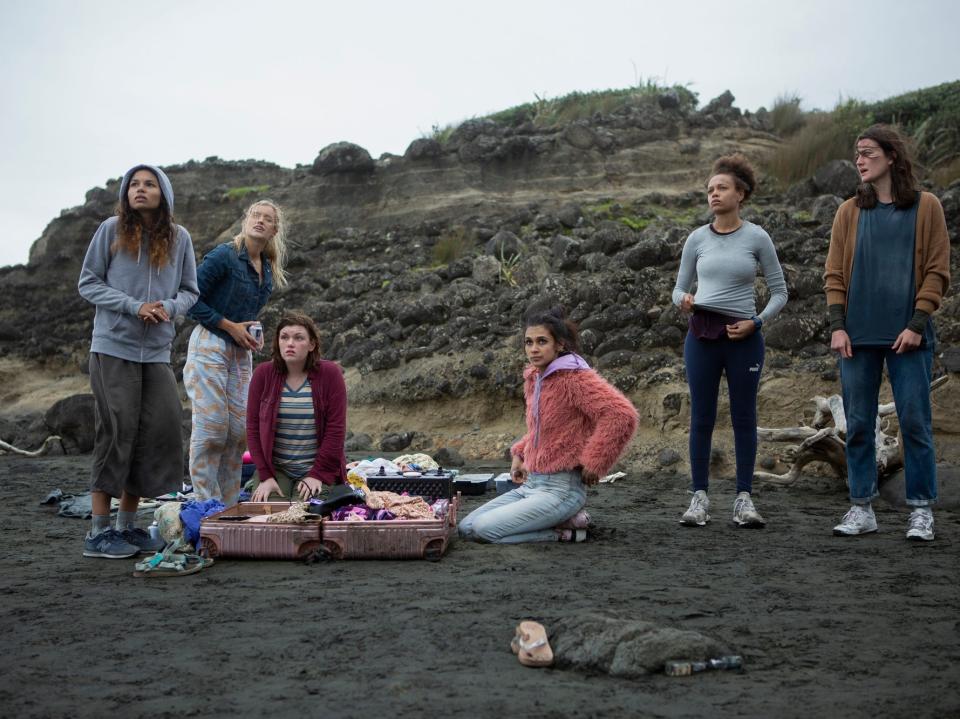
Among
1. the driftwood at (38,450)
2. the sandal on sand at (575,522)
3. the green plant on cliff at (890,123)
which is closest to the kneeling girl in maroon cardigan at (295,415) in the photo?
the sandal on sand at (575,522)

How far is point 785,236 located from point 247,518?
9.00m

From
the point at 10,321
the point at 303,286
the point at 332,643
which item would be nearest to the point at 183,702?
the point at 332,643

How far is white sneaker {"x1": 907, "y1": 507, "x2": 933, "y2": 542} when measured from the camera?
5.10 meters

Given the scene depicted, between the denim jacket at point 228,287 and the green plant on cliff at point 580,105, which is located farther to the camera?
the green plant on cliff at point 580,105

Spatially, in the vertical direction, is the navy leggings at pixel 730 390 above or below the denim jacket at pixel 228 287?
below

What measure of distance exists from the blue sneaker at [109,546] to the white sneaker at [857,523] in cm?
384

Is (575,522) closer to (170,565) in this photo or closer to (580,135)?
(170,565)

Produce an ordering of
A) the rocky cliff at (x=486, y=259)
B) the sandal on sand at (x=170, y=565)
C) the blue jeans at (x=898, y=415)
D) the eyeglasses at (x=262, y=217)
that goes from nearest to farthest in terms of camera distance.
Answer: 1. the sandal on sand at (x=170, y=565)
2. the blue jeans at (x=898, y=415)
3. the eyeglasses at (x=262, y=217)
4. the rocky cliff at (x=486, y=259)

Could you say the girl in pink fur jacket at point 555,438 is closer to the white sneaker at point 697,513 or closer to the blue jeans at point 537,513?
the blue jeans at point 537,513

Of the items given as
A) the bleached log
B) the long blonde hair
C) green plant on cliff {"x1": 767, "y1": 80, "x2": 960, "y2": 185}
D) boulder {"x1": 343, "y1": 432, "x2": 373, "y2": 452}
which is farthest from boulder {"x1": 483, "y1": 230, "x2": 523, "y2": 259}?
the long blonde hair

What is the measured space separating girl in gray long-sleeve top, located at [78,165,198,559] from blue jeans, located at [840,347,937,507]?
12.1 ft

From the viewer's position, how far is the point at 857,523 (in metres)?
5.38


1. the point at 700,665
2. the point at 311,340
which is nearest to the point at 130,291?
the point at 311,340

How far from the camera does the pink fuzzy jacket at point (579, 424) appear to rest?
17.0ft
